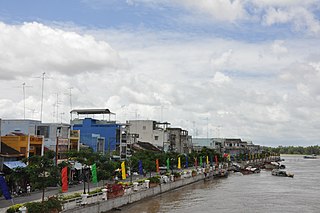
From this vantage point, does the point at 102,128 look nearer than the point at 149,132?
Yes

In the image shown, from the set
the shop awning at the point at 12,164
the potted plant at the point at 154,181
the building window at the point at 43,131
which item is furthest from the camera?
the building window at the point at 43,131

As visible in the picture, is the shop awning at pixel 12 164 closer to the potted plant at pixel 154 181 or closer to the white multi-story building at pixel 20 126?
the potted plant at pixel 154 181

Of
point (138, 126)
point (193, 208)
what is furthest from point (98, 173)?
point (138, 126)

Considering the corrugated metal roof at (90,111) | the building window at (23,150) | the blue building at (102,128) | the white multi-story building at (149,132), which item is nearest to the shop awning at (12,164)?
the building window at (23,150)

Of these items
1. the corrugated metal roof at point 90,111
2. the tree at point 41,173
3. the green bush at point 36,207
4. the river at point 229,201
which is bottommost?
the river at point 229,201

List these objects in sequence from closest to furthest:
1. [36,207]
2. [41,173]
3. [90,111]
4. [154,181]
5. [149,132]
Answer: [36,207] < [41,173] < [154,181] < [90,111] < [149,132]

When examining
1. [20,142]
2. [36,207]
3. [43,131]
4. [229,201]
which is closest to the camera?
[36,207]

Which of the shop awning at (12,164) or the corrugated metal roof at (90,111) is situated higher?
the corrugated metal roof at (90,111)

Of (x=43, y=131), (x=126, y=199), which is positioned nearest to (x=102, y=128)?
(x=43, y=131)

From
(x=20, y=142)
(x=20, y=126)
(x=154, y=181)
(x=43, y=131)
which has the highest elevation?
(x=20, y=126)

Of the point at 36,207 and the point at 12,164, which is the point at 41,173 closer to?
the point at 36,207

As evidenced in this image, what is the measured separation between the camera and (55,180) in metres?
31.3

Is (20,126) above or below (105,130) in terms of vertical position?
below

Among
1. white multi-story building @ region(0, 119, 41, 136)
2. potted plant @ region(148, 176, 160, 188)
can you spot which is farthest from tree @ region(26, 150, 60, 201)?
white multi-story building @ region(0, 119, 41, 136)
